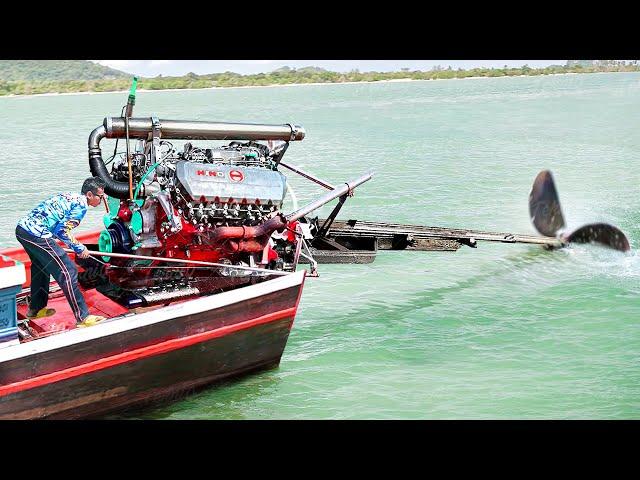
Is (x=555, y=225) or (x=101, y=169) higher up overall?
(x=101, y=169)

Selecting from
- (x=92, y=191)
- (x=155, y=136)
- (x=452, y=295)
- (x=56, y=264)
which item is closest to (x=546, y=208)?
(x=452, y=295)

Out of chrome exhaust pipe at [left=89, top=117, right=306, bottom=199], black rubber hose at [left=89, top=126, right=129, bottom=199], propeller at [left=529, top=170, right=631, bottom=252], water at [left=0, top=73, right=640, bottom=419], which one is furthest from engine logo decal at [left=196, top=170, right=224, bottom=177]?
propeller at [left=529, top=170, right=631, bottom=252]

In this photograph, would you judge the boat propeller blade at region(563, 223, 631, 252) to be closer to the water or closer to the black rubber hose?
the water

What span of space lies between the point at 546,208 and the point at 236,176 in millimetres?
6797

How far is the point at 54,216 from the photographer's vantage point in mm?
6621

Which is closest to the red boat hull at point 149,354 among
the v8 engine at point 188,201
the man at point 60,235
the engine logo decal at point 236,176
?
the man at point 60,235

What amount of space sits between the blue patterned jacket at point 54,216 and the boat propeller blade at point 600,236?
819 centimetres

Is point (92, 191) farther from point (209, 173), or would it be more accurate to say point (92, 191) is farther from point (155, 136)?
point (209, 173)

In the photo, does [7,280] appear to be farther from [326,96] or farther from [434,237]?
[326,96]

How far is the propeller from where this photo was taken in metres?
12.3

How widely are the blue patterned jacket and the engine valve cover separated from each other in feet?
3.35

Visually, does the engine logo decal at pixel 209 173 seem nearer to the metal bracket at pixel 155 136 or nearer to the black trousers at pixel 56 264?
the metal bracket at pixel 155 136

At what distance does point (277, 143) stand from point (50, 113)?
3040 centimetres

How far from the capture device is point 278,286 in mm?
7473
